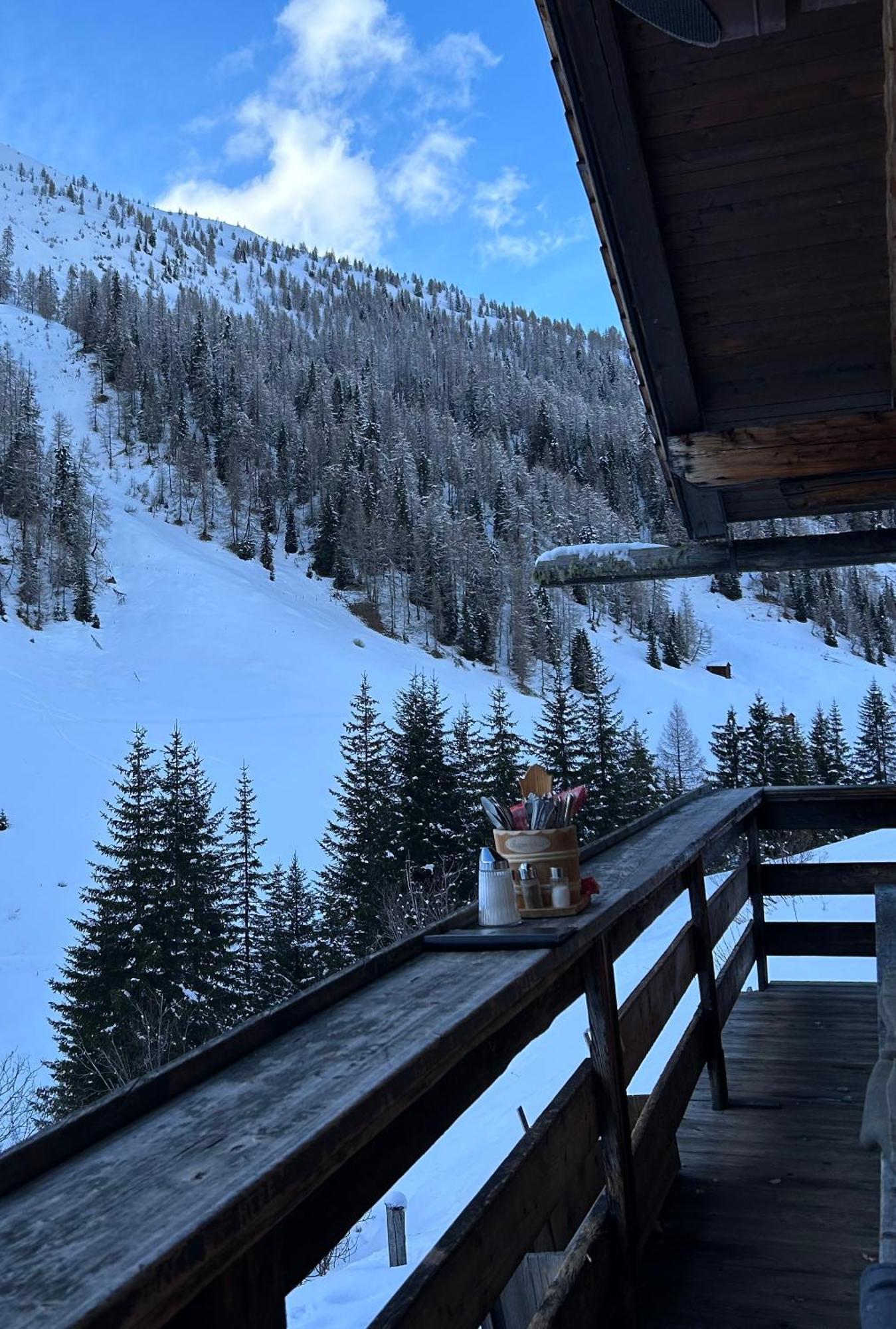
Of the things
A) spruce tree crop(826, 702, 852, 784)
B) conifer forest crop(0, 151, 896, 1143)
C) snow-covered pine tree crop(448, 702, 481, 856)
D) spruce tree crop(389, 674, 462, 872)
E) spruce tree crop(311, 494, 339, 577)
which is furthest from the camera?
spruce tree crop(311, 494, 339, 577)

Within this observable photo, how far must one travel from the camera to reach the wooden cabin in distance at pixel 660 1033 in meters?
0.78

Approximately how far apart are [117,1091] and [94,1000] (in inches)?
739

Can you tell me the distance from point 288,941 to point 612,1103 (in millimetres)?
19557

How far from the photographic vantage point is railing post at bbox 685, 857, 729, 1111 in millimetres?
2967

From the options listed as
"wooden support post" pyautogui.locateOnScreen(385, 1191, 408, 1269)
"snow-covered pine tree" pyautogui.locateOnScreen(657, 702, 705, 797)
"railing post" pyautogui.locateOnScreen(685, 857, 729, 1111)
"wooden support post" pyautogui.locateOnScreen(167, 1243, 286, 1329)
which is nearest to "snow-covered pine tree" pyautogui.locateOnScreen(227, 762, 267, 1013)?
"wooden support post" pyautogui.locateOnScreen(385, 1191, 408, 1269)

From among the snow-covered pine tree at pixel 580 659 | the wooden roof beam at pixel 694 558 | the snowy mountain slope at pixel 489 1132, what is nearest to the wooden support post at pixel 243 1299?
the wooden roof beam at pixel 694 558

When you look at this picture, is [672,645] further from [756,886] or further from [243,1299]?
[243,1299]

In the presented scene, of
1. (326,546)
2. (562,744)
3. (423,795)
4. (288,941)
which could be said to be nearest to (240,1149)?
(288,941)

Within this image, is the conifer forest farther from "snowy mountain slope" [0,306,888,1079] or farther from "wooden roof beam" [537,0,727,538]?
"wooden roof beam" [537,0,727,538]

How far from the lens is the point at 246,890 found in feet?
72.6

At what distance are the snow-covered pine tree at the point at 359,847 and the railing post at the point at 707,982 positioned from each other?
1807cm

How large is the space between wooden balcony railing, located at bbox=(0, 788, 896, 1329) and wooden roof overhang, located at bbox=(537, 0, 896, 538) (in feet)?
5.83

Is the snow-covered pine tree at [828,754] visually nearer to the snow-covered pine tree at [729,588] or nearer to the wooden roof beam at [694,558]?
the snow-covered pine tree at [729,588]

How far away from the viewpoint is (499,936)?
1590mm
